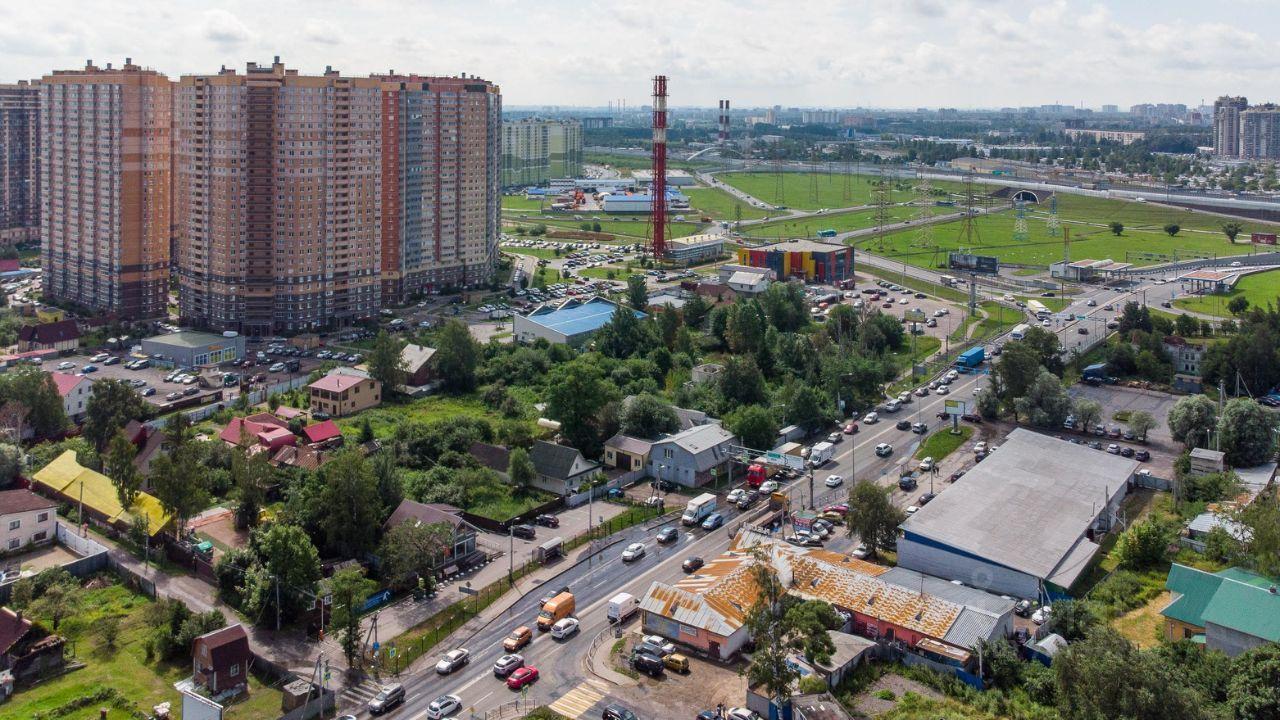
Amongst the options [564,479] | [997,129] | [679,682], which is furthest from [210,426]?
[997,129]

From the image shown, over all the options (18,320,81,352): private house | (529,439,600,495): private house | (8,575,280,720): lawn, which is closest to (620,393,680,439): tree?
(529,439,600,495): private house

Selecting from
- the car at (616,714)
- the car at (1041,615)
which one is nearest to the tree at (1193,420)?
the car at (1041,615)

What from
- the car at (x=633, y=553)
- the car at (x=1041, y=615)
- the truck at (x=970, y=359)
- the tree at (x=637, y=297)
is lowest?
the car at (x=1041, y=615)

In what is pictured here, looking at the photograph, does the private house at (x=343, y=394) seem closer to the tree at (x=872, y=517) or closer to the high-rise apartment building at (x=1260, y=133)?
the tree at (x=872, y=517)

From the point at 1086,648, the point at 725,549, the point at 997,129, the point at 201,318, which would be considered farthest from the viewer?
the point at 997,129

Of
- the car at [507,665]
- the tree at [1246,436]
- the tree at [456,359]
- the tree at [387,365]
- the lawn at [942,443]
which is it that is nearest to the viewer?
the car at [507,665]

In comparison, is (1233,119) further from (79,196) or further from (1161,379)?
(79,196)

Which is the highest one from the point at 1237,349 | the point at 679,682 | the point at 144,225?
the point at 144,225

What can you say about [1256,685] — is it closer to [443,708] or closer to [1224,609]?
[1224,609]
